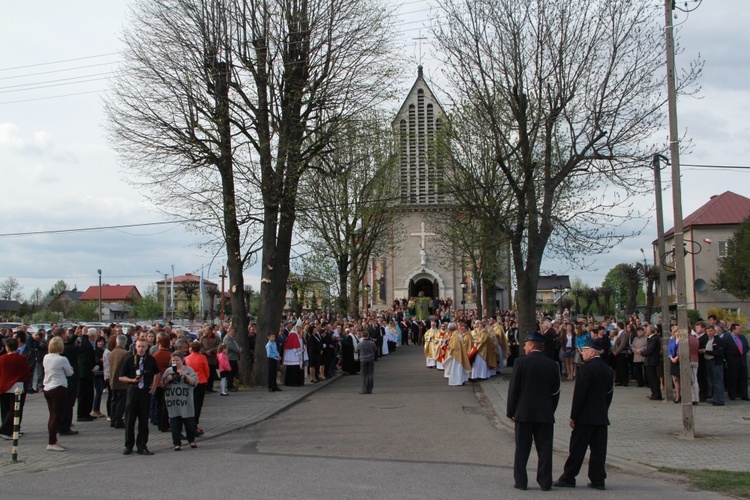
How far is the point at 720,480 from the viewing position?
8.73 m

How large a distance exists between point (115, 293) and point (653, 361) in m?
148

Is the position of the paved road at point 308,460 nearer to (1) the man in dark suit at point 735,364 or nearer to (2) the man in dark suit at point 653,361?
(2) the man in dark suit at point 653,361

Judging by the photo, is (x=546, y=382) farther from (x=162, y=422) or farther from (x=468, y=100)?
(x=468, y=100)

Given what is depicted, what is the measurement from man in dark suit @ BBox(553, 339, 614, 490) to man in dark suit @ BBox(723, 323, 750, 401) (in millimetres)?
9775

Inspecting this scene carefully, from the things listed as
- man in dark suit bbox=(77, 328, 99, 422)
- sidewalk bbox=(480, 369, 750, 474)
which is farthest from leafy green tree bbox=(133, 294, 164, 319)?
sidewalk bbox=(480, 369, 750, 474)

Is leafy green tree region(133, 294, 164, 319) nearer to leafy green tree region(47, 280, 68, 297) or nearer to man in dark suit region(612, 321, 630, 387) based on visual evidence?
leafy green tree region(47, 280, 68, 297)

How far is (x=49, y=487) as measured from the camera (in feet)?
28.4

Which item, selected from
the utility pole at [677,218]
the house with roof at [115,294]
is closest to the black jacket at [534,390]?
the utility pole at [677,218]

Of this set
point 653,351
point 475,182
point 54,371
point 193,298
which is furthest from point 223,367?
point 193,298

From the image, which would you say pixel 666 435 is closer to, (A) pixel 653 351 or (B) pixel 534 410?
(B) pixel 534 410

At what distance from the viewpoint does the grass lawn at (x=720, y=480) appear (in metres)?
8.28

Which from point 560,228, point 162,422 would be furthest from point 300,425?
point 560,228

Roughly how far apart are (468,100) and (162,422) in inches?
534

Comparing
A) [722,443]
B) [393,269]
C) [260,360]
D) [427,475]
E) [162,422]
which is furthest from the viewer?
[393,269]
